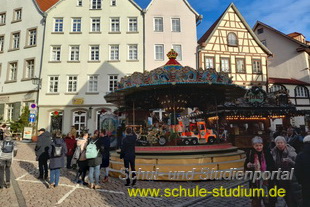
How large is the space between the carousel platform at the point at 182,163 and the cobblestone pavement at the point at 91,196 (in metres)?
0.32

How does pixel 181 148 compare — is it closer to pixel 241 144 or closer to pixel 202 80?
pixel 202 80

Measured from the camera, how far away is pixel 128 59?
78.7 feet

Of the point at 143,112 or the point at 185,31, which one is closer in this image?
the point at 143,112

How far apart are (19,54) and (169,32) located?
17.3 meters

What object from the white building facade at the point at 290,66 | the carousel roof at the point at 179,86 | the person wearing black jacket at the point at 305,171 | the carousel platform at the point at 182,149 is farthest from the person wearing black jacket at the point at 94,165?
the white building facade at the point at 290,66

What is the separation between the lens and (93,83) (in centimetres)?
2352

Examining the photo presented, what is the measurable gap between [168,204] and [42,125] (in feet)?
69.0

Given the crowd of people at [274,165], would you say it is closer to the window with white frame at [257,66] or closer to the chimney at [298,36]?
the window with white frame at [257,66]

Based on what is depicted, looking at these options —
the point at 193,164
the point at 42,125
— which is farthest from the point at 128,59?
the point at 193,164

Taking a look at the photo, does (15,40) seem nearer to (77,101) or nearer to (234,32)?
(77,101)

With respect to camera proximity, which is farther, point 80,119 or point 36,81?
point 80,119

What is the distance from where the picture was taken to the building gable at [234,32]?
2484 centimetres

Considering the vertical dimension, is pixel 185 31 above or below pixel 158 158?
above

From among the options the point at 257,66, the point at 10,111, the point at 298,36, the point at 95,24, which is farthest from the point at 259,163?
the point at 298,36
